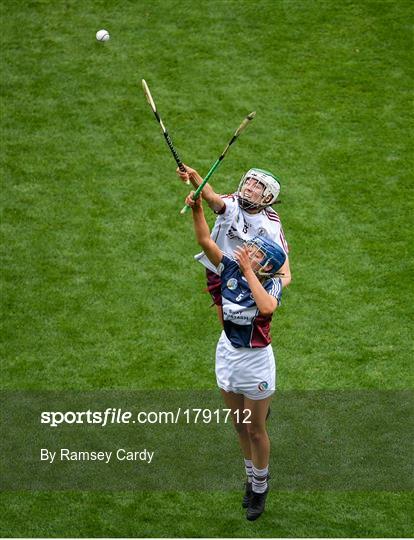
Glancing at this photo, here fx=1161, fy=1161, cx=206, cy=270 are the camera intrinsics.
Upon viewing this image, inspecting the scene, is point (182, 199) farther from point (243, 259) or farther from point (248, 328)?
point (243, 259)

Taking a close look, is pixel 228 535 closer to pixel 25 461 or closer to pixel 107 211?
pixel 25 461

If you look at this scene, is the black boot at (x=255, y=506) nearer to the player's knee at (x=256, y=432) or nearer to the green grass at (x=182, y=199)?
the green grass at (x=182, y=199)

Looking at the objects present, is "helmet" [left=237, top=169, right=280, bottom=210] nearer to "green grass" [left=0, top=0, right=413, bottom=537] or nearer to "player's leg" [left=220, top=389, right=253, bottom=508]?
"player's leg" [left=220, top=389, right=253, bottom=508]

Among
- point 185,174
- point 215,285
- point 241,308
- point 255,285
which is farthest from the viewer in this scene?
point 215,285

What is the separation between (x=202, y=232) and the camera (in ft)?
25.8

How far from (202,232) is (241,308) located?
0.64m

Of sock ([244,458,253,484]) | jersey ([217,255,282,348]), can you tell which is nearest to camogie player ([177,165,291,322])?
jersey ([217,255,282,348])

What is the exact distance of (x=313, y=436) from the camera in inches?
380

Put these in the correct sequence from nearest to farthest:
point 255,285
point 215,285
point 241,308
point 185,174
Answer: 1. point 255,285
2. point 185,174
3. point 241,308
4. point 215,285

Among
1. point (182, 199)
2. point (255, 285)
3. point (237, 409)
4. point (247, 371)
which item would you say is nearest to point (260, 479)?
point (237, 409)

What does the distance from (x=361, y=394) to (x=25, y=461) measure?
114 inches

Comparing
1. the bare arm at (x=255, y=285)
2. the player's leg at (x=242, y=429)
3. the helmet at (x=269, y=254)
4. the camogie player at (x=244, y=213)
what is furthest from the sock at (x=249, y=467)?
the helmet at (x=269, y=254)

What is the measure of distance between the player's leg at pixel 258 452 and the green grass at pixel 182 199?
136 millimetres

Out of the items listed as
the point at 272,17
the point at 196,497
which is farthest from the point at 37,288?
the point at 272,17
